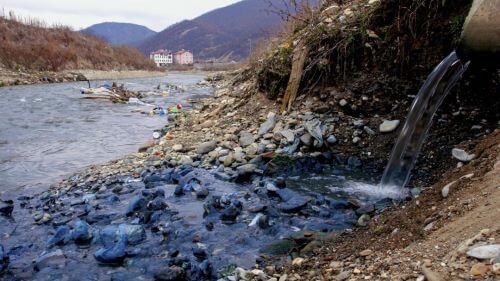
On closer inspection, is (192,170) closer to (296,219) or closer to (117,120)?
(296,219)

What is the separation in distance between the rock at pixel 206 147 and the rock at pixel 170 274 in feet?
12.2

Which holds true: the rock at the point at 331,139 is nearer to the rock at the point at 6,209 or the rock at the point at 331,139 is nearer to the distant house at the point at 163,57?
the rock at the point at 6,209

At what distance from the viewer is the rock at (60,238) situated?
428 centimetres

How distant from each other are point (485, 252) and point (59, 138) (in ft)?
34.6

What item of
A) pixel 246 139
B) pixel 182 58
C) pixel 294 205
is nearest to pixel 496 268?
pixel 294 205

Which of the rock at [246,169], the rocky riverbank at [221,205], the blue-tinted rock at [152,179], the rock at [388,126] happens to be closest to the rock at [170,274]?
the rocky riverbank at [221,205]

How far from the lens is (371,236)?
3439 millimetres

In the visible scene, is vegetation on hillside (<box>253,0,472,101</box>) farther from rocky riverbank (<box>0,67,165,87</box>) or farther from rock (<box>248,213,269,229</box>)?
rocky riverbank (<box>0,67,165,87</box>)

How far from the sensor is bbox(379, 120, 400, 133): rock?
6078 mm

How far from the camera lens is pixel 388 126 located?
6.11 metres

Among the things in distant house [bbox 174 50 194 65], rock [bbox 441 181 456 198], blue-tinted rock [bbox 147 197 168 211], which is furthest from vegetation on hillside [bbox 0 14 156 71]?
distant house [bbox 174 50 194 65]

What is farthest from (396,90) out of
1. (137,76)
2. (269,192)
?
(137,76)

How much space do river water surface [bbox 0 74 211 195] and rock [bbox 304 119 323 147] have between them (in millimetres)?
4119

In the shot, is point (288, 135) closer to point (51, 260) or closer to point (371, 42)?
point (371, 42)
